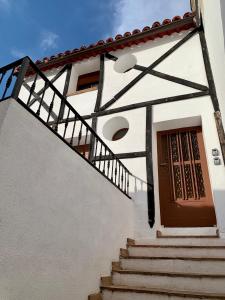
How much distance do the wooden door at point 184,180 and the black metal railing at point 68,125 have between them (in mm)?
875

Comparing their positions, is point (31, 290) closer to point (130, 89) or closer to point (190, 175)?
point (190, 175)

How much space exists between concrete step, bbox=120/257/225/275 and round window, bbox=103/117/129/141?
285 cm

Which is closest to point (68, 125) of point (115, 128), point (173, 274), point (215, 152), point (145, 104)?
point (115, 128)

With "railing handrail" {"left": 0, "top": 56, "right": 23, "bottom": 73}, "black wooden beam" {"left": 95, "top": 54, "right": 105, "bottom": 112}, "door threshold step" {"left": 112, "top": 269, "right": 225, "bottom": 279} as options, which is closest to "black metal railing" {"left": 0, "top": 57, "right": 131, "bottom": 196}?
"railing handrail" {"left": 0, "top": 56, "right": 23, "bottom": 73}

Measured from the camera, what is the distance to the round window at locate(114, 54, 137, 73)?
639 cm

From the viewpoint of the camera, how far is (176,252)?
324cm

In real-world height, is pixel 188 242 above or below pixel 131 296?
above

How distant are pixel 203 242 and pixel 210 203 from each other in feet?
3.38

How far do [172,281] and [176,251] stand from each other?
616mm

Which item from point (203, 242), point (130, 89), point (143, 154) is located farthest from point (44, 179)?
point (130, 89)

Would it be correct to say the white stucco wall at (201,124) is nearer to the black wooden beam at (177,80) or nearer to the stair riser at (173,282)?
the black wooden beam at (177,80)

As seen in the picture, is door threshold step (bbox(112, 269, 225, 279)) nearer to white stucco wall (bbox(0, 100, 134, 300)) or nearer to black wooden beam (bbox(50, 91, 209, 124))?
white stucco wall (bbox(0, 100, 134, 300))

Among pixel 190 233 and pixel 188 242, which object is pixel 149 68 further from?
pixel 188 242

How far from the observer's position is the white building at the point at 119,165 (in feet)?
6.08
